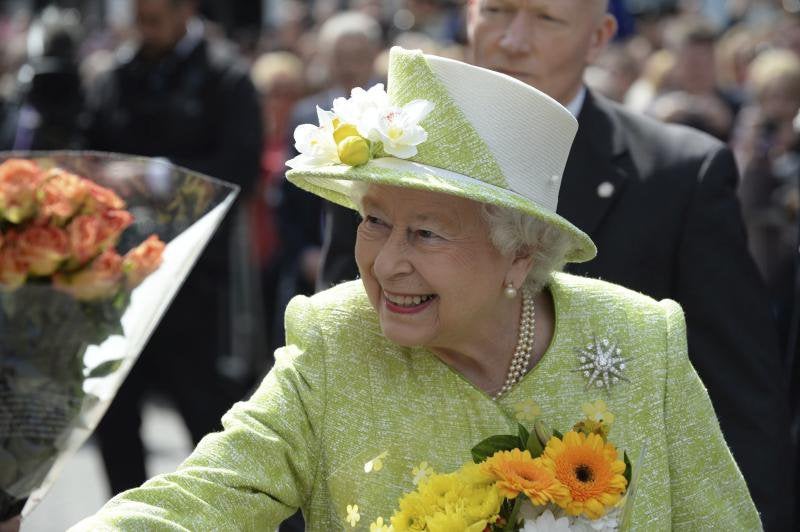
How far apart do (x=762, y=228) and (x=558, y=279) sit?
3.34 metres

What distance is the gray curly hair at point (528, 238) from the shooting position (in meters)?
2.77

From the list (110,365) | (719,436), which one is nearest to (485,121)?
(719,436)

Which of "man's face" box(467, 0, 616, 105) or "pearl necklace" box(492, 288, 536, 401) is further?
"man's face" box(467, 0, 616, 105)

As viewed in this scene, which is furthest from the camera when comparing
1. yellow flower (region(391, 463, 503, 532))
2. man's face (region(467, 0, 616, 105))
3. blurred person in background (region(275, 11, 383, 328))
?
blurred person in background (region(275, 11, 383, 328))

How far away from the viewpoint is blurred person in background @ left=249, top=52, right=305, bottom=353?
9.21 metres

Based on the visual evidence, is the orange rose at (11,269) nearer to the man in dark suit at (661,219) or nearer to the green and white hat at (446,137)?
the green and white hat at (446,137)

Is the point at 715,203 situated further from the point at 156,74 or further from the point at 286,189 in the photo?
the point at 286,189

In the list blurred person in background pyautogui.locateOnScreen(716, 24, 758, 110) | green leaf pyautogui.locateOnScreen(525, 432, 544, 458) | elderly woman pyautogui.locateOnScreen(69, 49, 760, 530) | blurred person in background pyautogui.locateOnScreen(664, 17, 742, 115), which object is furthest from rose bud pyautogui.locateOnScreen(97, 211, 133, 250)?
blurred person in background pyautogui.locateOnScreen(716, 24, 758, 110)

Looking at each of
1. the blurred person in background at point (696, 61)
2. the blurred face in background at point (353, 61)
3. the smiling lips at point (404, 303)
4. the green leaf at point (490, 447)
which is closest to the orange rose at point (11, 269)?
the smiling lips at point (404, 303)

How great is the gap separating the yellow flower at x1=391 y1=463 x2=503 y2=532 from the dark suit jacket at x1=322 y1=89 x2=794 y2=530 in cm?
130

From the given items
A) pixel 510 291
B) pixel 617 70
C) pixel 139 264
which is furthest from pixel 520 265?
pixel 617 70

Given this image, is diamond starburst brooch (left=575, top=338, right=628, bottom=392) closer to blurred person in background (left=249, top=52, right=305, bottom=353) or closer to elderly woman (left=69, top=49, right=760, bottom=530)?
elderly woman (left=69, top=49, right=760, bottom=530)

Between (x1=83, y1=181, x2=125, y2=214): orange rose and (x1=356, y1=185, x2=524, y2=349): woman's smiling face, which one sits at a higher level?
(x1=356, y1=185, x2=524, y2=349): woman's smiling face

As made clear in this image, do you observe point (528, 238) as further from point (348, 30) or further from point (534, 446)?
point (348, 30)
